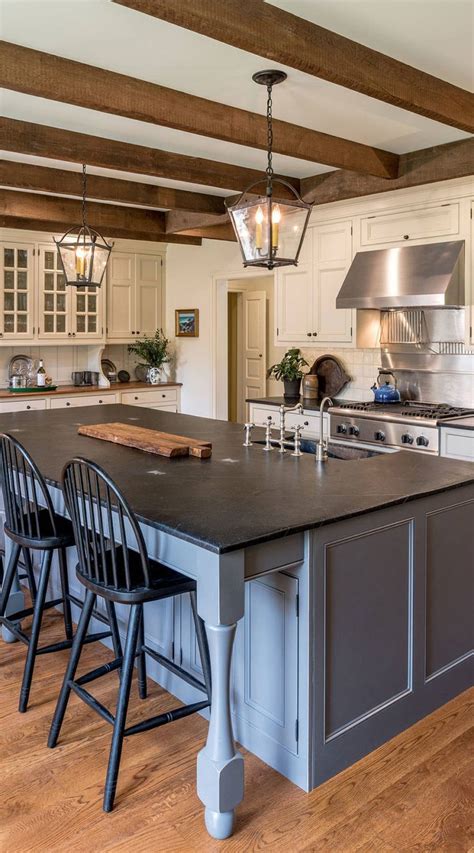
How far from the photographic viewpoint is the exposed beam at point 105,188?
470cm

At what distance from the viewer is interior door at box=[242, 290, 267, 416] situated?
8414 mm

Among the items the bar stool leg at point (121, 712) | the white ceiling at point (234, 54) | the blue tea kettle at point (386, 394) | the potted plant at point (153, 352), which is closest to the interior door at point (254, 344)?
the potted plant at point (153, 352)

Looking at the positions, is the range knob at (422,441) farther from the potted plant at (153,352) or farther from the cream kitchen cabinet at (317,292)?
the potted plant at (153,352)

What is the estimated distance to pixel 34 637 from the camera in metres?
2.70

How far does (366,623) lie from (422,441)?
2281 mm

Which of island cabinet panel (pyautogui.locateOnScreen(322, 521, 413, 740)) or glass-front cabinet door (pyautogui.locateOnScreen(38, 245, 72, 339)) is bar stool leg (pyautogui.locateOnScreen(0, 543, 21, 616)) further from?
glass-front cabinet door (pyautogui.locateOnScreen(38, 245, 72, 339))

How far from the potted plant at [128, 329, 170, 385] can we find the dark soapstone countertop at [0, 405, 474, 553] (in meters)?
3.84

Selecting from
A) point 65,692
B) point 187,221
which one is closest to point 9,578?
point 65,692

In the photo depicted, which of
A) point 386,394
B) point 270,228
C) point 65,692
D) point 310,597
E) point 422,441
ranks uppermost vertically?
point 270,228

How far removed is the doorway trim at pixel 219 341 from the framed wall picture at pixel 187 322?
0.93 feet

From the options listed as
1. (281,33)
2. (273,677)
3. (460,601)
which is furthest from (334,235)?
(273,677)

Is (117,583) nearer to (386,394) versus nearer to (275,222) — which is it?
(275,222)

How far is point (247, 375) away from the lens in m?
8.67

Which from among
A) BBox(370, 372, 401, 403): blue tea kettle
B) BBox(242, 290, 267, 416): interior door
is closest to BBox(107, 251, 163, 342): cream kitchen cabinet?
BBox(242, 290, 267, 416): interior door
